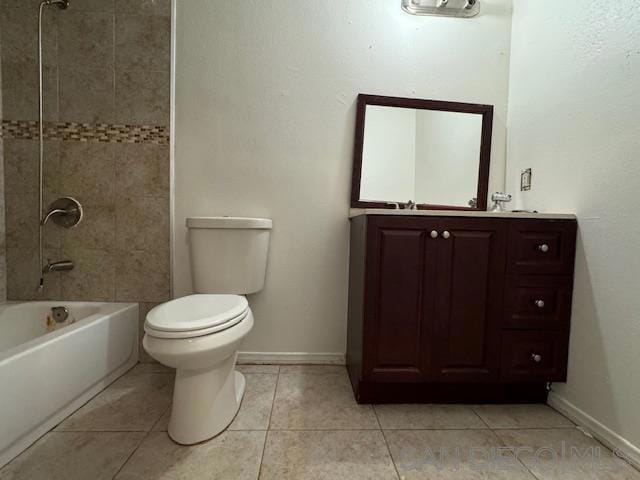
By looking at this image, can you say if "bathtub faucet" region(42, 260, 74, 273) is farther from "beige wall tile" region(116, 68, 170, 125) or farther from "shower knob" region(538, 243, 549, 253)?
"shower knob" region(538, 243, 549, 253)

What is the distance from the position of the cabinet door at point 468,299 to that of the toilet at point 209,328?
2.54 ft

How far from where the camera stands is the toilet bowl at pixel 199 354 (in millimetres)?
823

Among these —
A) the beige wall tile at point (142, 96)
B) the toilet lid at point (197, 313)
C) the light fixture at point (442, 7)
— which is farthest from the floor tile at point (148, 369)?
the light fixture at point (442, 7)

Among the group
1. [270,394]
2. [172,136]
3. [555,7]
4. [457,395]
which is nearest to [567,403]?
[457,395]

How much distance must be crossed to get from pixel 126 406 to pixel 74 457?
243 mm

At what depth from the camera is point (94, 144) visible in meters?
1.38

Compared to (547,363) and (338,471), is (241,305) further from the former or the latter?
(547,363)

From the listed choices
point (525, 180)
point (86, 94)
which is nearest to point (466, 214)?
point (525, 180)

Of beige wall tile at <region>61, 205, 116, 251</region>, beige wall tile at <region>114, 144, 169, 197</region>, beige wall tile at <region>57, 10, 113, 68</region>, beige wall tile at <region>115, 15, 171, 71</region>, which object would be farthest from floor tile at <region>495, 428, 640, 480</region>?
beige wall tile at <region>57, 10, 113, 68</region>

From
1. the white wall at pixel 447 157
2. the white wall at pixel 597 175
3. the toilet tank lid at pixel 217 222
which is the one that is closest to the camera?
the white wall at pixel 597 175

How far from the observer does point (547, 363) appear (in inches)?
43.4

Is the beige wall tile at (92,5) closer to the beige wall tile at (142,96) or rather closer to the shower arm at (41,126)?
the shower arm at (41,126)

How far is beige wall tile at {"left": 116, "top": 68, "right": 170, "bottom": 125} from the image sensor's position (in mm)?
1375

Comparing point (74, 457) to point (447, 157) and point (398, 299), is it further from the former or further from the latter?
point (447, 157)
